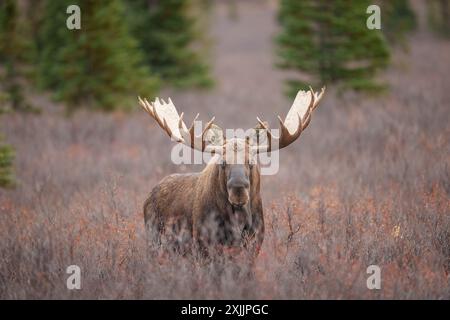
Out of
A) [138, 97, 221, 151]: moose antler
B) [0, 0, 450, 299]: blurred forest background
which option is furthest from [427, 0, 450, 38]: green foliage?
[138, 97, 221, 151]: moose antler

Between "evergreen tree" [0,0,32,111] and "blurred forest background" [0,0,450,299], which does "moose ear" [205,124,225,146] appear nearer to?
"blurred forest background" [0,0,450,299]

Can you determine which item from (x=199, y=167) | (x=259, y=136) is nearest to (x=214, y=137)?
(x=259, y=136)

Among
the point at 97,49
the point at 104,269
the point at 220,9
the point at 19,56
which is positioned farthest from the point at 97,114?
the point at 220,9

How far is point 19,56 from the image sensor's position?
16.0m

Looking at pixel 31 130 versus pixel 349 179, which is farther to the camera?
pixel 31 130

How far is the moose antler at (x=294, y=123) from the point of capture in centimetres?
496

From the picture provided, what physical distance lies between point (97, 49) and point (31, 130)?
3267 mm

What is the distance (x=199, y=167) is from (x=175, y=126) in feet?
13.3

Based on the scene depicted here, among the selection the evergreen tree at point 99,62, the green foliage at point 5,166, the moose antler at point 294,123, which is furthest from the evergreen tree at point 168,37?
the moose antler at point 294,123

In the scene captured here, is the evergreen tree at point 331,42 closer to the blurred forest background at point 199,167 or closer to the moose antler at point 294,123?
the blurred forest background at point 199,167

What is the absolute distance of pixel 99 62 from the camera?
14.5 meters

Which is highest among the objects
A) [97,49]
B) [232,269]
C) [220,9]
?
[220,9]

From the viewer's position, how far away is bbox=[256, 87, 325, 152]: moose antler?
16.3 feet
